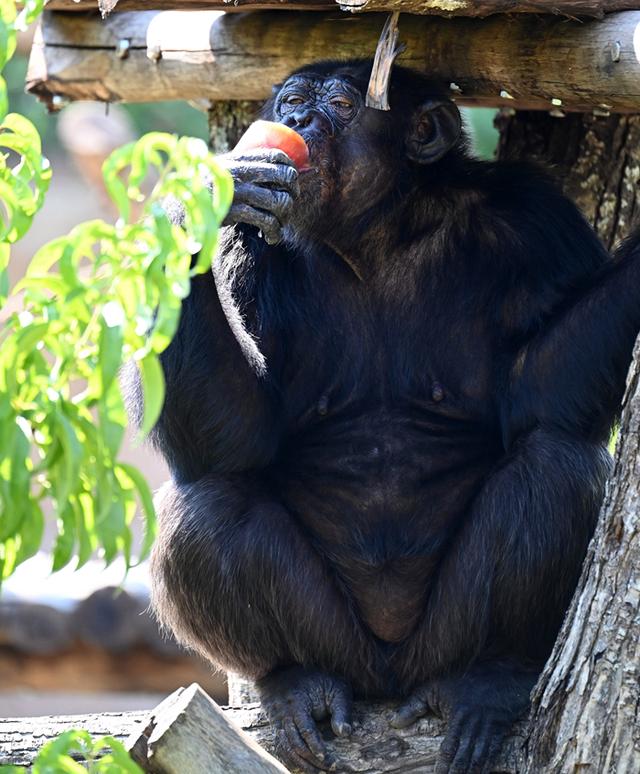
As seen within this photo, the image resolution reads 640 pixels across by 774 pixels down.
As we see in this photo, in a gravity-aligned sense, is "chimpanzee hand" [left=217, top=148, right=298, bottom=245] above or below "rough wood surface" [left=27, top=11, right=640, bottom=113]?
below

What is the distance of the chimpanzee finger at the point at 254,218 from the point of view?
446 cm

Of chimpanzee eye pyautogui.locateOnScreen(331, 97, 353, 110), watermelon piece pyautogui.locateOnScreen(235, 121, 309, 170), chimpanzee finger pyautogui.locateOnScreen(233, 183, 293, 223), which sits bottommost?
chimpanzee finger pyautogui.locateOnScreen(233, 183, 293, 223)

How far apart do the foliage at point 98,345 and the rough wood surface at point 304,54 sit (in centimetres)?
265

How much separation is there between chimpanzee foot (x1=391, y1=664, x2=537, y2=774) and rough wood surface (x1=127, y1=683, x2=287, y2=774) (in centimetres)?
91

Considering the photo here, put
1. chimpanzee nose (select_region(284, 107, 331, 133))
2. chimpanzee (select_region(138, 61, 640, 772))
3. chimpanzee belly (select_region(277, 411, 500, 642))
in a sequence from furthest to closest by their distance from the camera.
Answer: chimpanzee nose (select_region(284, 107, 331, 133)) → chimpanzee belly (select_region(277, 411, 500, 642)) → chimpanzee (select_region(138, 61, 640, 772))

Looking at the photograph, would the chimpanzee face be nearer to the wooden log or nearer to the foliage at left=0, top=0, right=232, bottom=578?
the wooden log

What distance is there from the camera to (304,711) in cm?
477

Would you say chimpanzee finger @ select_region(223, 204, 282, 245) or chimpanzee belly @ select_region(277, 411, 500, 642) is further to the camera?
chimpanzee belly @ select_region(277, 411, 500, 642)

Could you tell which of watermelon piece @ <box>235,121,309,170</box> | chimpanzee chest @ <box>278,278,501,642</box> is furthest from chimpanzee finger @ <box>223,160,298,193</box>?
Answer: chimpanzee chest @ <box>278,278,501,642</box>

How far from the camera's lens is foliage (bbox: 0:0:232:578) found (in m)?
2.44

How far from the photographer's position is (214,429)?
5.04 meters

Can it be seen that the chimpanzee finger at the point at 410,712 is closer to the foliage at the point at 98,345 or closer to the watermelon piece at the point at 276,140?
the watermelon piece at the point at 276,140

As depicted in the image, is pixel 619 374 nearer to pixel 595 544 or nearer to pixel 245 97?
pixel 595 544

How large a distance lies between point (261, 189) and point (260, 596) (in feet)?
5.08
